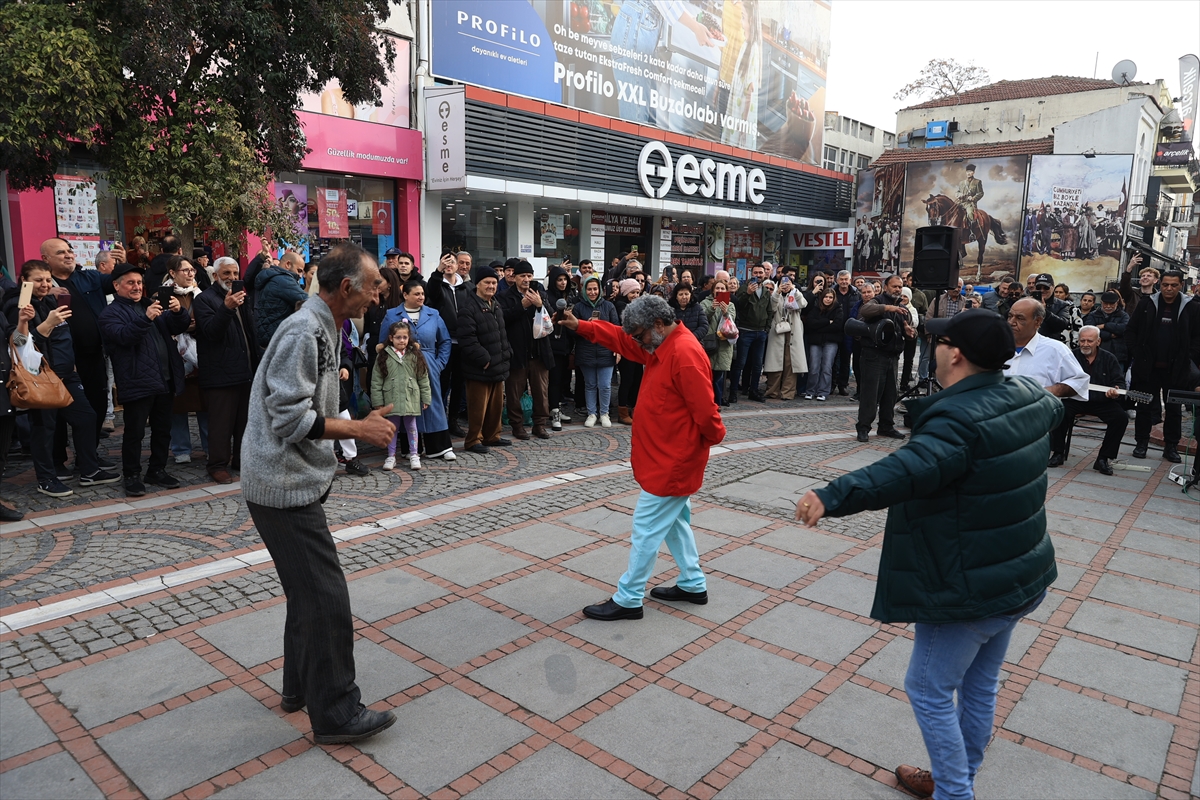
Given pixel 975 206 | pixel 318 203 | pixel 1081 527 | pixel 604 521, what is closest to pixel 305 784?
pixel 604 521

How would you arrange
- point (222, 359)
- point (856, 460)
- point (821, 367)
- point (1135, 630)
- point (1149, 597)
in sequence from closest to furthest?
point (1135, 630), point (1149, 597), point (222, 359), point (856, 460), point (821, 367)

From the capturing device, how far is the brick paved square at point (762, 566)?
5.29 metres

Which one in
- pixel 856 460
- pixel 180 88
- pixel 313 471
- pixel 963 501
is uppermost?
pixel 180 88

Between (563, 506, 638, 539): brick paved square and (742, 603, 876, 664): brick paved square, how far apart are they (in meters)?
1.61

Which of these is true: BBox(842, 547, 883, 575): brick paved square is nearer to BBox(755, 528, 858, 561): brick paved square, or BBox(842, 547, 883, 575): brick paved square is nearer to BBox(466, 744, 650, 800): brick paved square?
BBox(755, 528, 858, 561): brick paved square

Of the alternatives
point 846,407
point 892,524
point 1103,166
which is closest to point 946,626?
point 892,524

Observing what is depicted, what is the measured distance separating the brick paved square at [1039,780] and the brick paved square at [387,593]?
9.96 feet

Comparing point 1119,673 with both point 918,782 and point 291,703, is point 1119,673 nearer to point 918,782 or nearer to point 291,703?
point 918,782

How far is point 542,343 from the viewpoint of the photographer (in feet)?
32.1

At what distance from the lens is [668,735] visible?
11.3ft

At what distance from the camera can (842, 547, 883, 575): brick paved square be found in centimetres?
552

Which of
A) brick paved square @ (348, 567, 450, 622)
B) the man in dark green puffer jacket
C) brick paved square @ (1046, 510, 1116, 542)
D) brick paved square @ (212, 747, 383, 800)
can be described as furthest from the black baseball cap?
brick paved square @ (1046, 510, 1116, 542)

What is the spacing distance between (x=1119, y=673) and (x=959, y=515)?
2.36 meters

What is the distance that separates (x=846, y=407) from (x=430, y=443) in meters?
7.50
